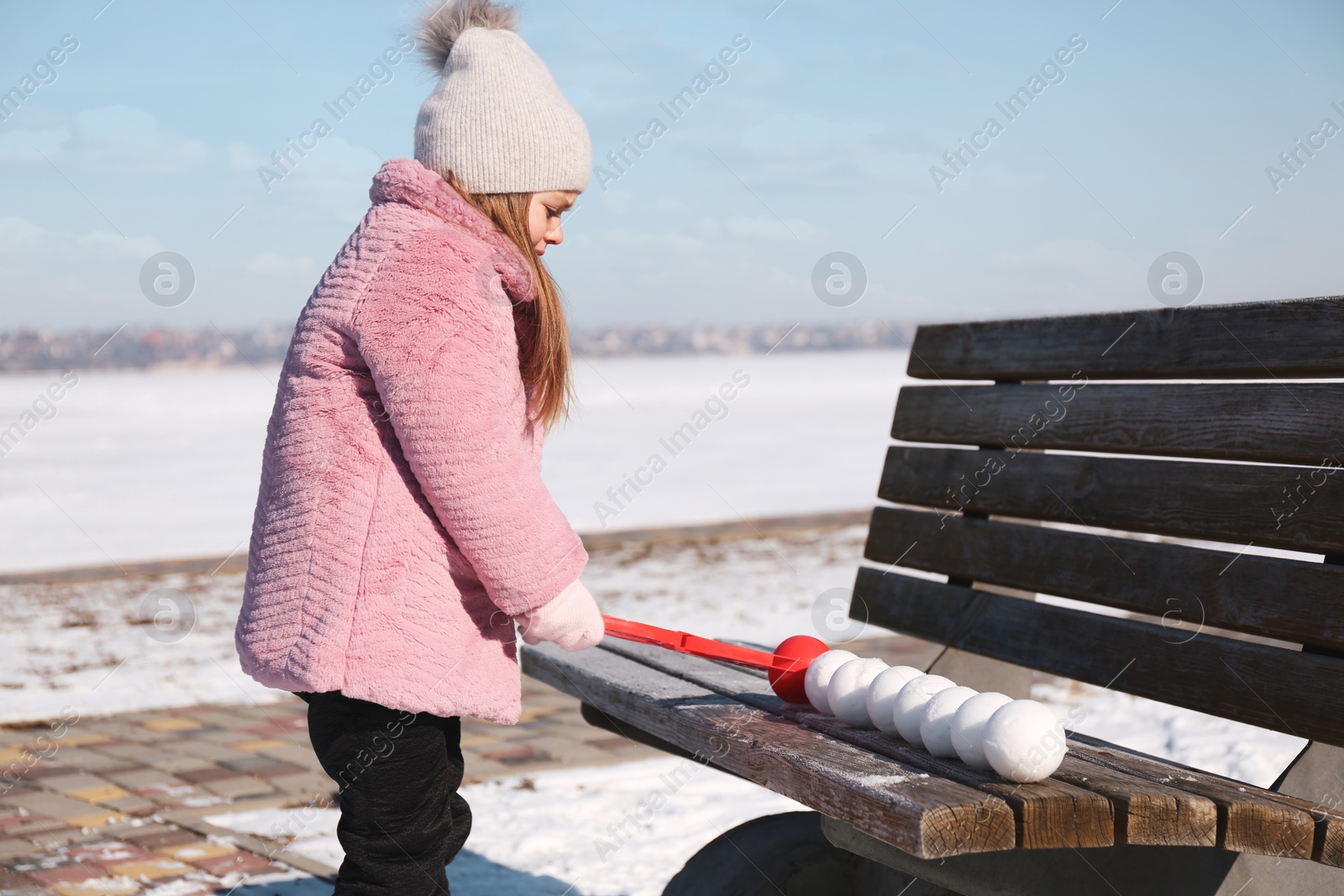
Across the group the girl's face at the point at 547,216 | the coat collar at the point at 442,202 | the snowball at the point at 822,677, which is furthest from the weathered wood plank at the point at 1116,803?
the girl's face at the point at 547,216

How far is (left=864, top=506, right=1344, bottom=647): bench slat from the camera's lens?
1.96m

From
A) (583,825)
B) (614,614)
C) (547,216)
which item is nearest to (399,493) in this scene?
(547,216)

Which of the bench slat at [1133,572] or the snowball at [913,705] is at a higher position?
the bench slat at [1133,572]

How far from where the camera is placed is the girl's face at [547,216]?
2150 millimetres

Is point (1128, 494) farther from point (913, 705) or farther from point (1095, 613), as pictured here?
point (913, 705)

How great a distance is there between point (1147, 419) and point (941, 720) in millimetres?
939

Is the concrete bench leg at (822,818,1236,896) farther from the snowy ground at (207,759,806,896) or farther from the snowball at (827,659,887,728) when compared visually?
the snowy ground at (207,759,806,896)

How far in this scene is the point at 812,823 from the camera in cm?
237

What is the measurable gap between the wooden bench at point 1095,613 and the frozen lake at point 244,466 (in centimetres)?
72

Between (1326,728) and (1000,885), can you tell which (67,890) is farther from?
(1326,728)

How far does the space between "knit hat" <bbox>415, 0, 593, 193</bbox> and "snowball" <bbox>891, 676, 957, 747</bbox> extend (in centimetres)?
107

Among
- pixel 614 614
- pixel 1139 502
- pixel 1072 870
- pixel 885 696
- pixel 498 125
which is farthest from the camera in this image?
pixel 614 614

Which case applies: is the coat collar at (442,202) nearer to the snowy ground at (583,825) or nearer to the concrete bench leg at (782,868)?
the concrete bench leg at (782,868)

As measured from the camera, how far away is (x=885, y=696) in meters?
1.84
